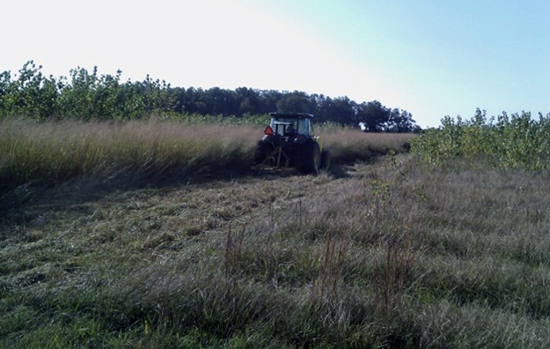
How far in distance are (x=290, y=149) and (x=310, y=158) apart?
0.78 meters

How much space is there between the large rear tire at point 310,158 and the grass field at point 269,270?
21.0 ft

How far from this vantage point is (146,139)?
44.1ft

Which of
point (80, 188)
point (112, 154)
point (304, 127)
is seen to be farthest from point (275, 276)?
point (304, 127)

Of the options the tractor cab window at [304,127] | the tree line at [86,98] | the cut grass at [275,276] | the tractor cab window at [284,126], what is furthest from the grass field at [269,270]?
the tractor cab window at [304,127]

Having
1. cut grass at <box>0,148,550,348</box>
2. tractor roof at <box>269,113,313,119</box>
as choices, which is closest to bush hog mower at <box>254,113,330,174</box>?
tractor roof at <box>269,113,313,119</box>

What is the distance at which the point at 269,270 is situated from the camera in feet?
19.3

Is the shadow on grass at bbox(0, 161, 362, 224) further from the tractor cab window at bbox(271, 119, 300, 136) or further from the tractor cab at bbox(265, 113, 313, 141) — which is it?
the tractor cab window at bbox(271, 119, 300, 136)

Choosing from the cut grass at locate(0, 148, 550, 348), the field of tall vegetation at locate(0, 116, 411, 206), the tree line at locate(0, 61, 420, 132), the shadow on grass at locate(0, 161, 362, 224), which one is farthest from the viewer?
the tree line at locate(0, 61, 420, 132)

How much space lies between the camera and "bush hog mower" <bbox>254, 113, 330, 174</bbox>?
1716cm

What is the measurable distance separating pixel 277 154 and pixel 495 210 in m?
8.97

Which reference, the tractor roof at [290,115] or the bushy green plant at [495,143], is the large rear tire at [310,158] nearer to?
the tractor roof at [290,115]

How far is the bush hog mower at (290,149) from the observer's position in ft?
56.3

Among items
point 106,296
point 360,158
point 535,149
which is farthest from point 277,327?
point 360,158

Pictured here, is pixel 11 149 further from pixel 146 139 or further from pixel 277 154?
pixel 277 154
